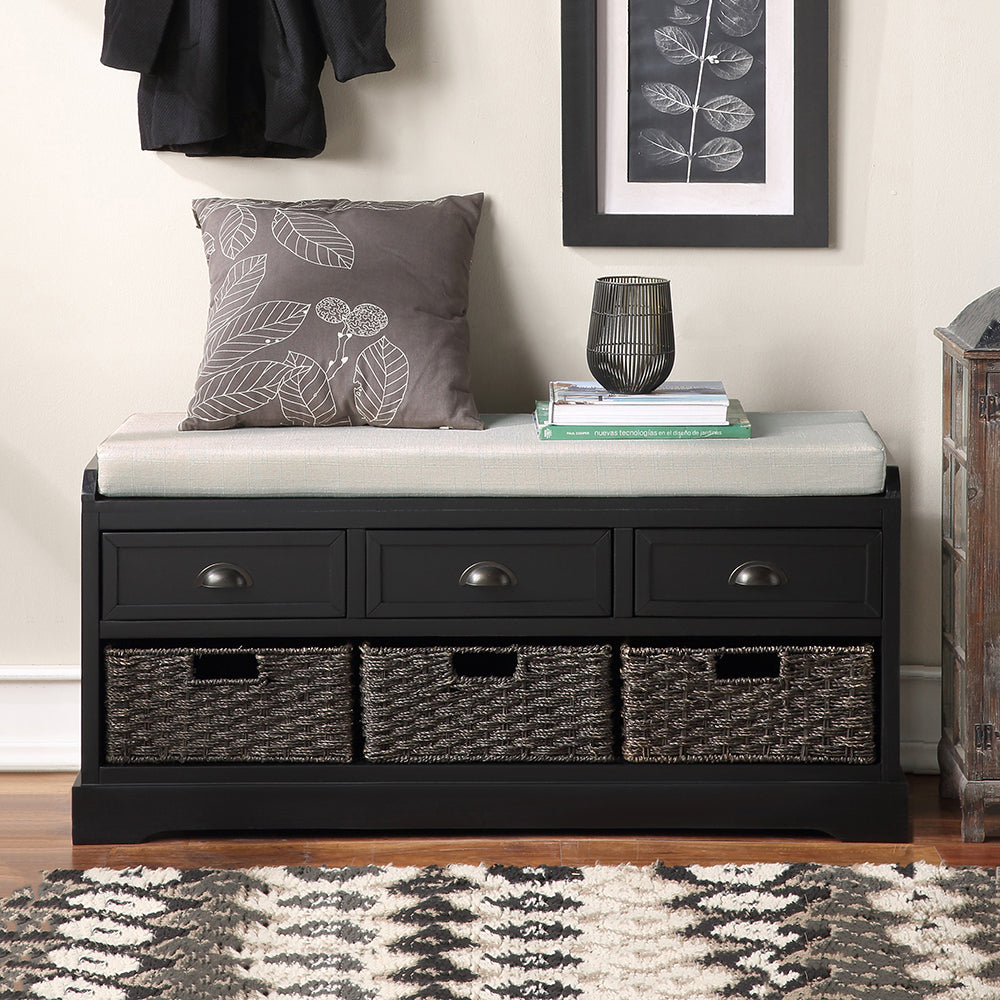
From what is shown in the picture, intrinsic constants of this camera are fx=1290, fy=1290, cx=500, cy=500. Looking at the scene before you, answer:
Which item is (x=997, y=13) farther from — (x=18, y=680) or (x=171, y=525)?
(x=18, y=680)

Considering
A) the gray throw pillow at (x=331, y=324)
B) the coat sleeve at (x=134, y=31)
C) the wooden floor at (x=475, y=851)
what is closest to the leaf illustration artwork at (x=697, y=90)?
the gray throw pillow at (x=331, y=324)

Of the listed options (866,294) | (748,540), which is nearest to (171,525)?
(748,540)

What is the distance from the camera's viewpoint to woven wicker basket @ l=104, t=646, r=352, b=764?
216 cm

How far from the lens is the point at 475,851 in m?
2.14

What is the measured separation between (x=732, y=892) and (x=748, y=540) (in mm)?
557

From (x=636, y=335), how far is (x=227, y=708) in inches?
37.2

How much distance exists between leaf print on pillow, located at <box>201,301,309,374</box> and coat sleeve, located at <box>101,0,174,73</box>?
19.7 inches

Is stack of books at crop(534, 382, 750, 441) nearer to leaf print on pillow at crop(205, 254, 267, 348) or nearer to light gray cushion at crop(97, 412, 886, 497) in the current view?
light gray cushion at crop(97, 412, 886, 497)

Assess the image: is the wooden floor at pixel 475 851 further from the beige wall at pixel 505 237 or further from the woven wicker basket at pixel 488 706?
the beige wall at pixel 505 237

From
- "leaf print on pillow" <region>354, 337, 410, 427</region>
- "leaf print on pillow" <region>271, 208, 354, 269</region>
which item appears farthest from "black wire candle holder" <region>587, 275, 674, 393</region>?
"leaf print on pillow" <region>271, 208, 354, 269</region>

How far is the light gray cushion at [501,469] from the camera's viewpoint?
6.88 feet

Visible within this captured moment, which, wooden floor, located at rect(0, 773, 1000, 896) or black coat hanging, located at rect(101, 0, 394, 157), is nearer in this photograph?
wooden floor, located at rect(0, 773, 1000, 896)

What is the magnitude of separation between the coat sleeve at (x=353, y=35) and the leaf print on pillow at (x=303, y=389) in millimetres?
535

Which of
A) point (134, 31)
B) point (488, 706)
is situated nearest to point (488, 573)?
point (488, 706)
